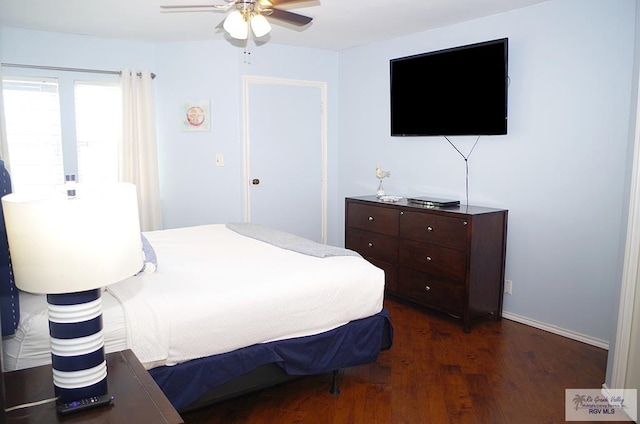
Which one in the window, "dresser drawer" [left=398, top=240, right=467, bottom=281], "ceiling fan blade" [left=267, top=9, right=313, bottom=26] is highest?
"ceiling fan blade" [left=267, top=9, right=313, bottom=26]

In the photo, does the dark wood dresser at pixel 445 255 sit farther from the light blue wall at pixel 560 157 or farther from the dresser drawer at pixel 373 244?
the light blue wall at pixel 560 157

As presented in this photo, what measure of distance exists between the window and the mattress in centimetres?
214

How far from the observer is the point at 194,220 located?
192 inches

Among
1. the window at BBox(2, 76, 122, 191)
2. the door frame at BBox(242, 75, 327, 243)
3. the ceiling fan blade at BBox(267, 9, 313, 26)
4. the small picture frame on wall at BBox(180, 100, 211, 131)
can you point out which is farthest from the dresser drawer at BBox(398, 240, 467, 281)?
the window at BBox(2, 76, 122, 191)

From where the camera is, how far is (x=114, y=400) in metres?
1.41

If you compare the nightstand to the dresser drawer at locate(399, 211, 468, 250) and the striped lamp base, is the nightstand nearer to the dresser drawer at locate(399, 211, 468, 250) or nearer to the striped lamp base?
the striped lamp base

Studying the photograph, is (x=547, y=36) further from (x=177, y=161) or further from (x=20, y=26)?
(x=20, y=26)

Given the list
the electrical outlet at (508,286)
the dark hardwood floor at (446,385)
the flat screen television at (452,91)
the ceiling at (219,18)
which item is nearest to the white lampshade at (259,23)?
the ceiling at (219,18)

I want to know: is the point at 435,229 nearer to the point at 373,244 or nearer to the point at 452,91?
the point at 373,244

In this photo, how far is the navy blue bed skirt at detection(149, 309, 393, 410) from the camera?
2.04 m

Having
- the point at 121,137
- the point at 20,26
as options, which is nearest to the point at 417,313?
the point at 121,137

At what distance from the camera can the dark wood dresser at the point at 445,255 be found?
3.48 m

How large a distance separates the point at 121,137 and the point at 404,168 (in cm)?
273

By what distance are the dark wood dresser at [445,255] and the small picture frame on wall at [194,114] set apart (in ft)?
6.28
